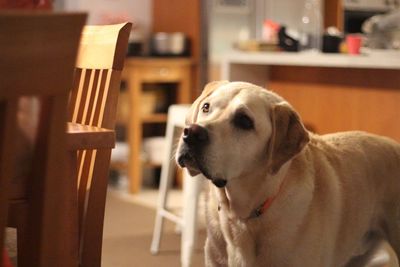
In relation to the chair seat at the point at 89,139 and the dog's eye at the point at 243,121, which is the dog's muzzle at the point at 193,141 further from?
the chair seat at the point at 89,139

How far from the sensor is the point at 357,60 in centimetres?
287

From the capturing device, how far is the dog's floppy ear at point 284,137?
A: 5.65ft

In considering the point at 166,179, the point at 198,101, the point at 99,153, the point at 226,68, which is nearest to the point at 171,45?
the point at 226,68

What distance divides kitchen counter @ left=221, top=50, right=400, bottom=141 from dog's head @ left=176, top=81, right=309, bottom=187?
119cm

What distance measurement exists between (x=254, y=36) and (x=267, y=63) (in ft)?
5.67

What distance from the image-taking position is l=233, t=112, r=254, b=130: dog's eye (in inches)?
67.1

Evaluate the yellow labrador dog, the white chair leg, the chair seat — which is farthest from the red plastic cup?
the chair seat

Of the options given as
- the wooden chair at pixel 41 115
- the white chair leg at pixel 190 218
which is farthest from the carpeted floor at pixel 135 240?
the wooden chair at pixel 41 115

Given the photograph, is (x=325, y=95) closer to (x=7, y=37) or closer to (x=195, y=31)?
(x=195, y=31)

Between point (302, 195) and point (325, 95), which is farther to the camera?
point (325, 95)

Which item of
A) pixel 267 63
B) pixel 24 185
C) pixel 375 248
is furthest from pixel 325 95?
pixel 24 185

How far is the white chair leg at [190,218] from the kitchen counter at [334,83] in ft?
2.46

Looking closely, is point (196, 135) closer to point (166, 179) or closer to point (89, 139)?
point (89, 139)

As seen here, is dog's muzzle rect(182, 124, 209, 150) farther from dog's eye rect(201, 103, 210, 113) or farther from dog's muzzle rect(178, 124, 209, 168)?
dog's eye rect(201, 103, 210, 113)
